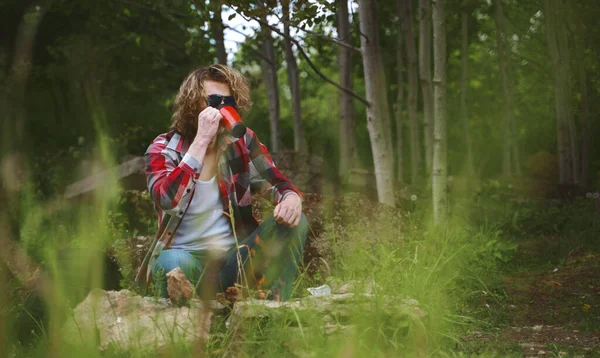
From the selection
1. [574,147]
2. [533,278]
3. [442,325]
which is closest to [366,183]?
[574,147]

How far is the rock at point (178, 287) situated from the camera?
3369 millimetres

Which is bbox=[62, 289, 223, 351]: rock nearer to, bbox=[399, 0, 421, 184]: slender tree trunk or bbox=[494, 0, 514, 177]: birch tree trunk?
bbox=[399, 0, 421, 184]: slender tree trunk

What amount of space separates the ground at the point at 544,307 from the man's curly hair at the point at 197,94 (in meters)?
1.82

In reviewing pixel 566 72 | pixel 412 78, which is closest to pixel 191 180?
pixel 412 78

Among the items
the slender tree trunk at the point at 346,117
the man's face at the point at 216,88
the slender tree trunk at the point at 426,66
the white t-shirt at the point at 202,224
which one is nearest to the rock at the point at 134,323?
the white t-shirt at the point at 202,224

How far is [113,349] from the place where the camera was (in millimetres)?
2971

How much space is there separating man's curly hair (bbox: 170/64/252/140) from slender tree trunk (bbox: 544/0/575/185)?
8735 mm

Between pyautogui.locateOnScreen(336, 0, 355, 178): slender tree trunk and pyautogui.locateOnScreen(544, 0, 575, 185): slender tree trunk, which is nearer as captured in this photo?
pyautogui.locateOnScreen(336, 0, 355, 178): slender tree trunk

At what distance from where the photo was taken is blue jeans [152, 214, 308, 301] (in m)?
3.71

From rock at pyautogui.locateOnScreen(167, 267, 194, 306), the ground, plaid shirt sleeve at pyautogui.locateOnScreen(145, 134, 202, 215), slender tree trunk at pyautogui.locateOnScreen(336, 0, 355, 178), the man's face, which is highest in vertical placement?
slender tree trunk at pyautogui.locateOnScreen(336, 0, 355, 178)

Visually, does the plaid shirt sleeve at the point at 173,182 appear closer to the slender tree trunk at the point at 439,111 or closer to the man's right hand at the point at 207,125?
the man's right hand at the point at 207,125

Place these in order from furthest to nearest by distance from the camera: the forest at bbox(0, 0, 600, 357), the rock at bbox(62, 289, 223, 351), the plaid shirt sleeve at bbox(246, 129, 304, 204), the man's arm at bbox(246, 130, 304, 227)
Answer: the plaid shirt sleeve at bbox(246, 129, 304, 204), the man's arm at bbox(246, 130, 304, 227), the forest at bbox(0, 0, 600, 357), the rock at bbox(62, 289, 223, 351)

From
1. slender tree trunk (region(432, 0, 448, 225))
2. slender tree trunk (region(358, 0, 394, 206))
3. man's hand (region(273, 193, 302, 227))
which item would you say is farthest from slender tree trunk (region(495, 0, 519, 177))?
man's hand (region(273, 193, 302, 227))

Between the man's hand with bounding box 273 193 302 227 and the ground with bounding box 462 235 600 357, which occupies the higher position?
the man's hand with bounding box 273 193 302 227
